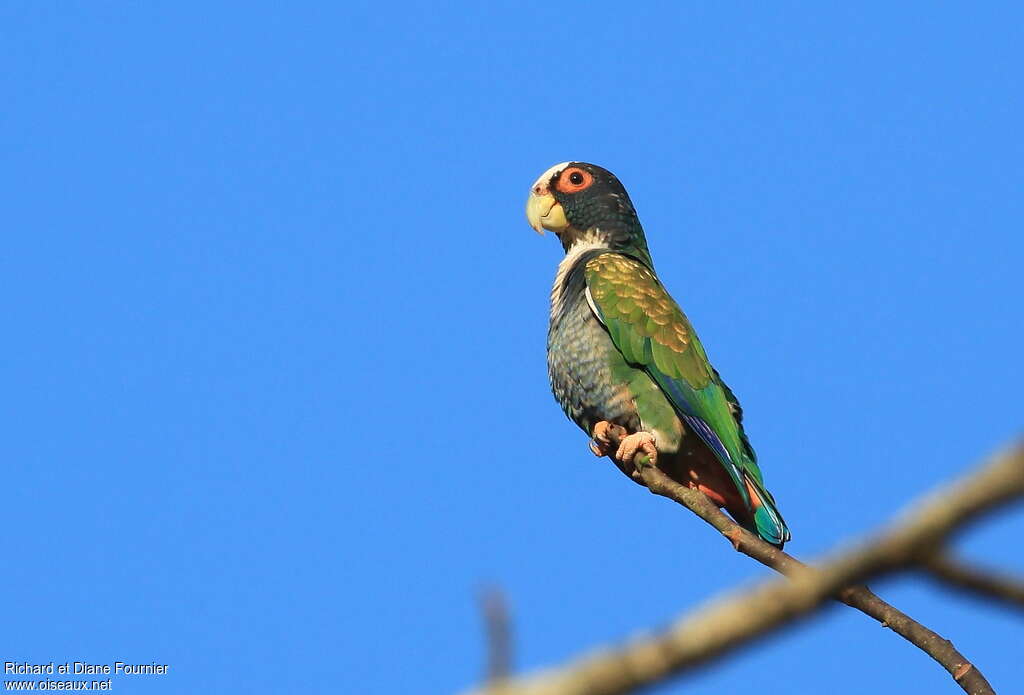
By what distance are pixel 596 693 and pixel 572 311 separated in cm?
683

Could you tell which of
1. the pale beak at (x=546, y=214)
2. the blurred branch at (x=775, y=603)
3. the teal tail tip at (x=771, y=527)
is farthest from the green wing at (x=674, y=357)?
the blurred branch at (x=775, y=603)

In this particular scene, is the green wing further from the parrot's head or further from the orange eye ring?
the orange eye ring

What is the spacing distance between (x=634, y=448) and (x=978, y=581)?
608cm

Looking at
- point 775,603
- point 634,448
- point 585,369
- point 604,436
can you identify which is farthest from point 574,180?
point 775,603

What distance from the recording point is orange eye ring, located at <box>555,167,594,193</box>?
9.34 metres

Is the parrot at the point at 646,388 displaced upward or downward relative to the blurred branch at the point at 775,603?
upward

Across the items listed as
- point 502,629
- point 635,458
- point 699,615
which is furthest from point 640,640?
point 635,458

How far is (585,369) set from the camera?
26.0ft

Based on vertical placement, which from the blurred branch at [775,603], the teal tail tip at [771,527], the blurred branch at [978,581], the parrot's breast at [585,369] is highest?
the parrot's breast at [585,369]

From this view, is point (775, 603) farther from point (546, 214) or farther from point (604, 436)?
point (546, 214)

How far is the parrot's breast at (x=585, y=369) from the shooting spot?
7809 millimetres

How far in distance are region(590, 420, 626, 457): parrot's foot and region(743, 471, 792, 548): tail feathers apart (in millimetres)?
848

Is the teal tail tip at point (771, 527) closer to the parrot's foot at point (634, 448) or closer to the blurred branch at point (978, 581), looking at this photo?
the parrot's foot at point (634, 448)

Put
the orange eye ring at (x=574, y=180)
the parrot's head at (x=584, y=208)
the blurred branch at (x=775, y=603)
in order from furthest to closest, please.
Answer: the orange eye ring at (x=574, y=180) < the parrot's head at (x=584, y=208) < the blurred branch at (x=775, y=603)
